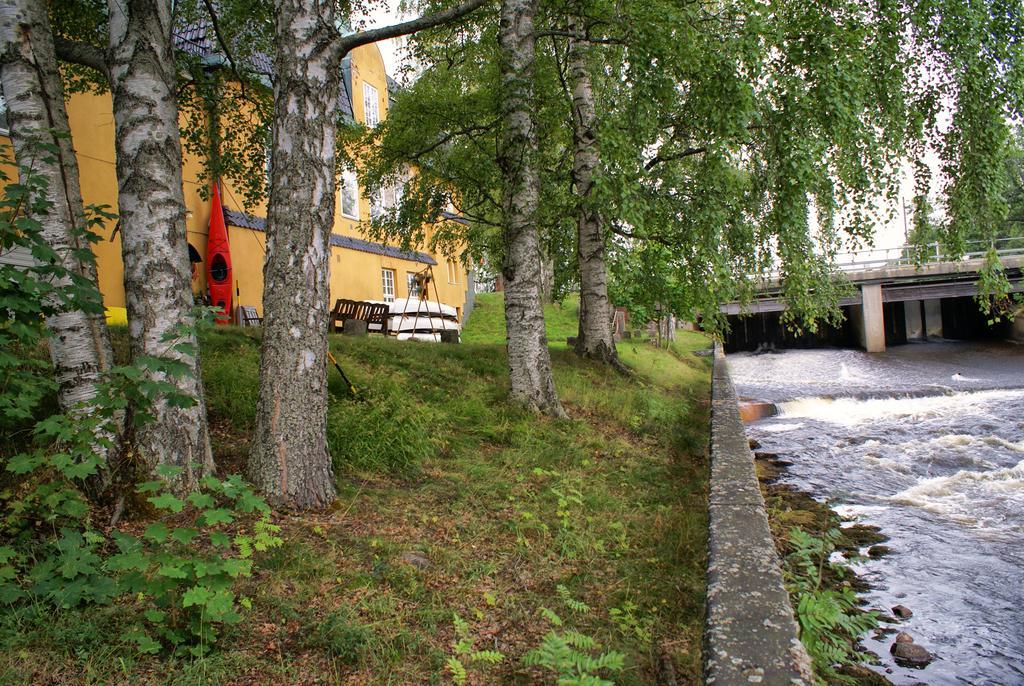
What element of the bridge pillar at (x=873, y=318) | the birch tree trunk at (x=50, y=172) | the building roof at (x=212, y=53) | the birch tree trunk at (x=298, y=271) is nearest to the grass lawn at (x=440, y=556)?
the birch tree trunk at (x=298, y=271)

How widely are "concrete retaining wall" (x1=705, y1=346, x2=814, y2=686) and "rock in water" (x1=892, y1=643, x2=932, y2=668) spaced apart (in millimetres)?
921

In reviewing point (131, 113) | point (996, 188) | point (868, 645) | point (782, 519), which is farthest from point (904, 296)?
point (131, 113)

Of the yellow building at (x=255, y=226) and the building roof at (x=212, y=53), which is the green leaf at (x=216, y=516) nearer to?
the yellow building at (x=255, y=226)

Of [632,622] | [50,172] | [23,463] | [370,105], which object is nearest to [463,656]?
[632,622]

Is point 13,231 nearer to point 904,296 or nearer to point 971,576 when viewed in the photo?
point 971,576

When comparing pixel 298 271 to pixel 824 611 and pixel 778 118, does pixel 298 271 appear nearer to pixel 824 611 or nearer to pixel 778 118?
pixel 824 611

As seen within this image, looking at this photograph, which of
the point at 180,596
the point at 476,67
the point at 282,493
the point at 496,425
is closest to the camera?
the point at 180,596

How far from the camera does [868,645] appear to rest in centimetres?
405

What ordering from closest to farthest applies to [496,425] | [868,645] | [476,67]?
[868,645]
[496,425]
[476,67]

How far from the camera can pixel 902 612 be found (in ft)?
14.7

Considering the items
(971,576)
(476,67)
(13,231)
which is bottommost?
(971,576)

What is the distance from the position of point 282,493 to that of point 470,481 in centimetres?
168

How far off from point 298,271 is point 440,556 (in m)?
2.12

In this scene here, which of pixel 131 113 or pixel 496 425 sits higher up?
pixel 131 113
